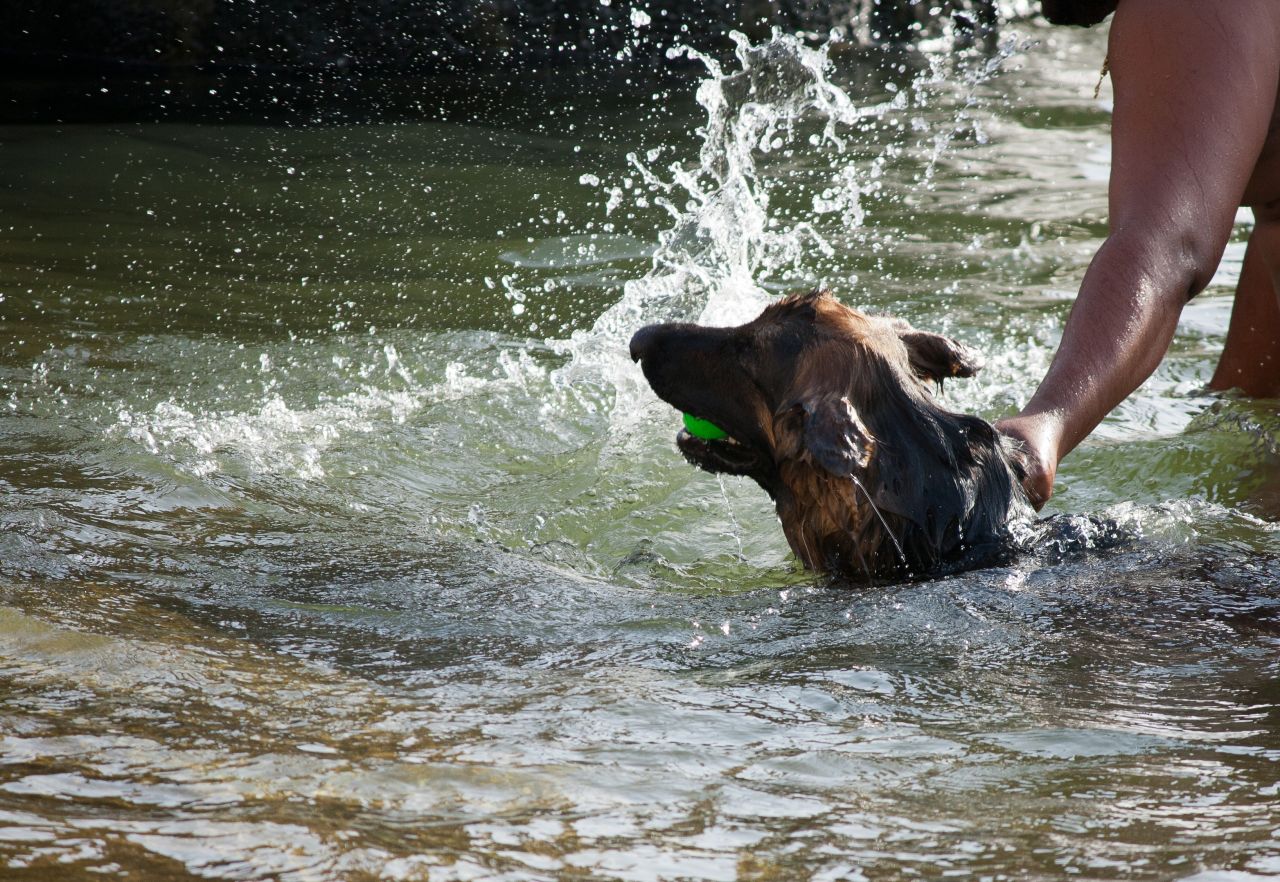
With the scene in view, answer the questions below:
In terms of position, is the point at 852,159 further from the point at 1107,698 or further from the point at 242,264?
the point at 1107,698

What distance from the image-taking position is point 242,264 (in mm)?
7816

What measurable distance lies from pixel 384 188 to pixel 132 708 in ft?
22.6

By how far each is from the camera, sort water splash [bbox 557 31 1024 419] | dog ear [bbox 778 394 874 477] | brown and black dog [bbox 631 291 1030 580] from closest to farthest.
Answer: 1. dog ear [bbox 778 394 874 477]
2. brown and black dog [bbox 631 291 1030 580]
3. water splash [bbox 557 31 1024 419]

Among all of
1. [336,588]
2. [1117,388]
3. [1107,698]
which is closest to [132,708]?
[336,588]

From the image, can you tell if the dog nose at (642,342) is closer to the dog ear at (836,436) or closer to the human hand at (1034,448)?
the dog ear at (836,436)

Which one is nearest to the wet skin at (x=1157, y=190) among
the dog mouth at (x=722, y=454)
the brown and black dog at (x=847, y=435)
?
the brown and black dog at (x=847, y=435)

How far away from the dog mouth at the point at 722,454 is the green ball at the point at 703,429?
17 mm

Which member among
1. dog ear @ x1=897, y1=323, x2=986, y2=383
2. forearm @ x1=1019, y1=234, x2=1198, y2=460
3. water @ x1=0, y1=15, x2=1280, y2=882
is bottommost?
water @ x1=0, y1=15, x2=1280, y2=882

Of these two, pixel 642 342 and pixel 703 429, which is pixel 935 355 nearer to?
pixel 703 429

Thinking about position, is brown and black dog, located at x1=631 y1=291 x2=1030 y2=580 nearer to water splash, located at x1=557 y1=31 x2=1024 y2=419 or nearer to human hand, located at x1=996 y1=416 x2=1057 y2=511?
human hand, located at x1=996 y1=416 x2=1057 y2=511

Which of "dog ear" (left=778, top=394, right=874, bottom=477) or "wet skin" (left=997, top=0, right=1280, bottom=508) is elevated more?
"wet skin" (left=997, top=0, right=1280, bottom=508)

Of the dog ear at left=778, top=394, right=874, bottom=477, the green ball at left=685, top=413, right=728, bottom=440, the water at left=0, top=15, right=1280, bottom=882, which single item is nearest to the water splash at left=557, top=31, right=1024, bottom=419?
the water at left=0, top=15, right=1280, bottom=882

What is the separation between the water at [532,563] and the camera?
7.97 ft

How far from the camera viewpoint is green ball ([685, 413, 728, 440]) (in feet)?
15.6
